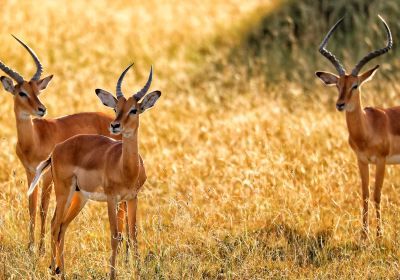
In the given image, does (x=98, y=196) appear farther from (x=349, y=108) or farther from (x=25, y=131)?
(x=349, y=108)

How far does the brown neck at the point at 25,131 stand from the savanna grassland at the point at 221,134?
0.30m

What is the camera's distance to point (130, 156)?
24.4 ft

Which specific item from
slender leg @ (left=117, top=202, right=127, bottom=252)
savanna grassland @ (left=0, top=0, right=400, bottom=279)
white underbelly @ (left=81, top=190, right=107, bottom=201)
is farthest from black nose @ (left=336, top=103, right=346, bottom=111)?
white underbelly @ (left=81, top=190, right=107, bottom=201)

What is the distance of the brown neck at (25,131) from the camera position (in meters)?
9.04

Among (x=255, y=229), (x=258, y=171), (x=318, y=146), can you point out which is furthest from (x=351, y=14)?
(x=255, y=229)

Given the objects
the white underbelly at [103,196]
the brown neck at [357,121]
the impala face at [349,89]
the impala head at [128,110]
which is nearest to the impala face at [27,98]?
the white underbelly at [103,196]

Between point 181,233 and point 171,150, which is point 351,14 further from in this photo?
point 181,233

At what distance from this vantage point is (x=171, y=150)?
1173 centimetres

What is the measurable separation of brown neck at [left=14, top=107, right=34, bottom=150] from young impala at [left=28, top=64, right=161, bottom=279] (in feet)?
3.51

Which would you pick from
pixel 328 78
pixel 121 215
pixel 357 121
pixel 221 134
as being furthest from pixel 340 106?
pixel 221 134

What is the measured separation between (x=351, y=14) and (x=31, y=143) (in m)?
10.9

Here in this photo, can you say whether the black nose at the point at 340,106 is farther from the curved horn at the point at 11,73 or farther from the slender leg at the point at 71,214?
the curved horn at the point at 11,73

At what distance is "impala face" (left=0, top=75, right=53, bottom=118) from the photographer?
350 inches

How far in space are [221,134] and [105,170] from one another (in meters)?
4.83
